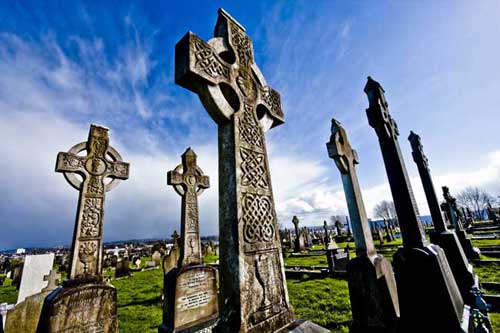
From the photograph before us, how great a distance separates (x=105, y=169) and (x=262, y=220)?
15.5 feet

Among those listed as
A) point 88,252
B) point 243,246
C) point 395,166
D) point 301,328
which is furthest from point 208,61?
point 88,252

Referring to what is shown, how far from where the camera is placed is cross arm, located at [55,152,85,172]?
4941 mm

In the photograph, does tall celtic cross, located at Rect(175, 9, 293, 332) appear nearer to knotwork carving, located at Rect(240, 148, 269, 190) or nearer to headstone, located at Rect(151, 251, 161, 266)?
knotwork carving, located at Rect(240, 148, 269, 190)

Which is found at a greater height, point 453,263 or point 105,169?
point 105,169

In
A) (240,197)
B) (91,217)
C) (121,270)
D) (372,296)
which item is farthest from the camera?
(121,270)

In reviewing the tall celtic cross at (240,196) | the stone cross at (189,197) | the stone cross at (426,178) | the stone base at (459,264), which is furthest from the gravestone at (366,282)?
the stone cross at (189,197)

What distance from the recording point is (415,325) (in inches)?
125

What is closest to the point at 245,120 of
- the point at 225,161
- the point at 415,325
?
the point at 225,161

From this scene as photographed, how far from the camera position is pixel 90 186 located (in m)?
5.22

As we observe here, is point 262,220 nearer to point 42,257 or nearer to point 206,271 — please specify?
point 206,271

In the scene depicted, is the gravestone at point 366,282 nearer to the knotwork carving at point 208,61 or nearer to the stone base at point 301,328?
the stone base at point 301,328

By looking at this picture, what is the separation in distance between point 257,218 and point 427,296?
9.22ft

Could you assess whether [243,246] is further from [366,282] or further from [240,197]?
[366,282]

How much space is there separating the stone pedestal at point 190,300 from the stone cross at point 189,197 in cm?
34
